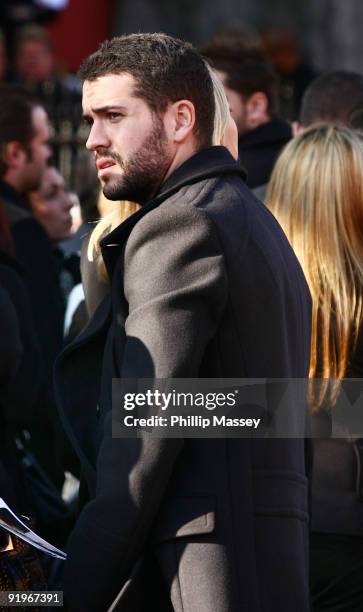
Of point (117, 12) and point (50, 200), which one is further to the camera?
point (117, 12)

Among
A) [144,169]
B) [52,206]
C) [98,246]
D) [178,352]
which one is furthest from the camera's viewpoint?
[52,206]

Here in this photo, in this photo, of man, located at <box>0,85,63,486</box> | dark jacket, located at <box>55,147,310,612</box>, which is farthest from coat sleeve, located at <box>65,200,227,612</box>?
man, located at <box>0,85,63,486</box>

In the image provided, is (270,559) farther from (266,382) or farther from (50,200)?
(50,200)

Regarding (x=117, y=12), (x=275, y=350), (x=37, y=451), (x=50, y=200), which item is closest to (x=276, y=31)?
(x=117, y=12)

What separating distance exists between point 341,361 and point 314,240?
380 mm

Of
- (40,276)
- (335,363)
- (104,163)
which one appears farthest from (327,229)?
(40,276)

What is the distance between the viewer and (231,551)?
8.87 feet

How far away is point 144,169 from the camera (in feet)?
9.57

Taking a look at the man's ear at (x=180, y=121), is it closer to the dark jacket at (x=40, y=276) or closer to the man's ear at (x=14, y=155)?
the dark jacket at (x=40, y=276)

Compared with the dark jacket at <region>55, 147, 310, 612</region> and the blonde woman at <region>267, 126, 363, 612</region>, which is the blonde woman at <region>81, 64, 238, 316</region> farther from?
the blonde woman at <region>267, 126, 363, 612</region>

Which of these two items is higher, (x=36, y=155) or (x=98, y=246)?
(x=98, y=246)

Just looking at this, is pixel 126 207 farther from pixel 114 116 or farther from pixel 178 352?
pixel 178 352

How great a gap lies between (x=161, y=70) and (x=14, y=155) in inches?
109

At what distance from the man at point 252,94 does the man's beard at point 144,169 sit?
2345 mm
